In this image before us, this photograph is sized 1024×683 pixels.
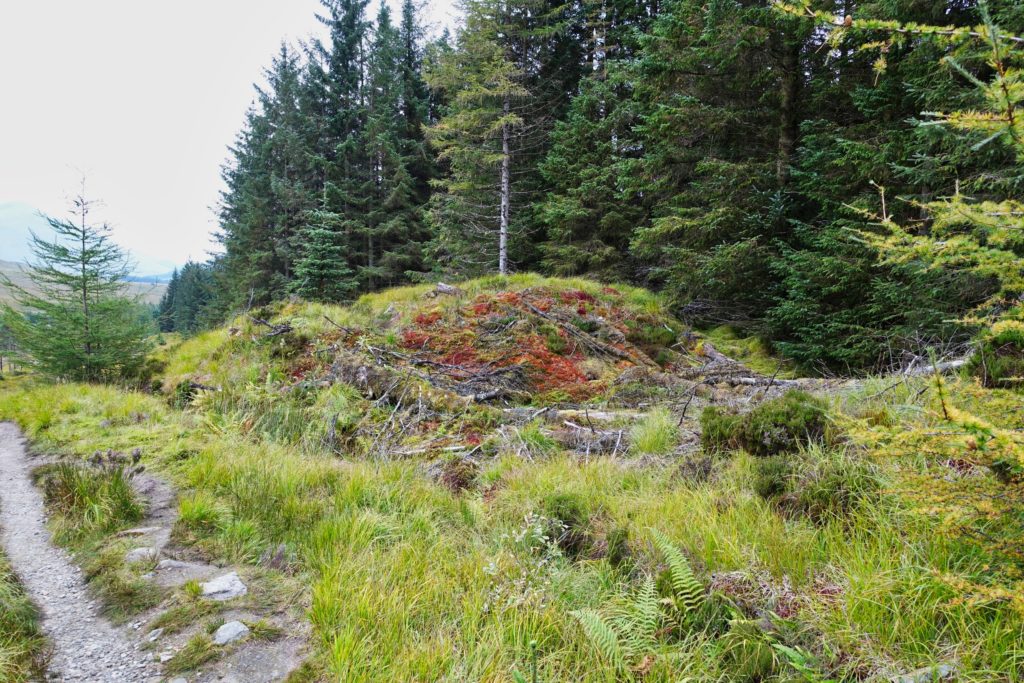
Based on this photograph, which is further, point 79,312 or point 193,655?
point 79,312

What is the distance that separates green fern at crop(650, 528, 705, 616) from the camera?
2.15m

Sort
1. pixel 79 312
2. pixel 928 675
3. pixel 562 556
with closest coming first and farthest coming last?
pixel 928 675 < pixel 562 556 < pixel 79 312

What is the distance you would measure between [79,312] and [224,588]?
1368 centimetres

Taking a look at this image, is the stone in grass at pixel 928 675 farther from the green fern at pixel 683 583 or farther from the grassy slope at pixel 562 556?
the green fern at pixel 683 583

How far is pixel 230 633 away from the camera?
2.22 m

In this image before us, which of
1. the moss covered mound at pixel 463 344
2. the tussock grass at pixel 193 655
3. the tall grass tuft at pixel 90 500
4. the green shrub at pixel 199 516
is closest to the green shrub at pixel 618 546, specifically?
the tussock grass at pixel 193 655

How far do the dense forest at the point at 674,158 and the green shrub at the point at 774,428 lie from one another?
134 centimetres

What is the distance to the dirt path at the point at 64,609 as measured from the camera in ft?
6.70

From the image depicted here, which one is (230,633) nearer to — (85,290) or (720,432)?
(720,432)

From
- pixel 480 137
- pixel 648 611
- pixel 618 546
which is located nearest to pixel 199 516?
pixel 618 546

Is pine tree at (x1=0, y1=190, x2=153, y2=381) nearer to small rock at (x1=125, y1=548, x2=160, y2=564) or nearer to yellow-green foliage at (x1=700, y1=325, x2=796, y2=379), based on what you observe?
small rock at (x1=125, y1=548, x2=160, y2=564)

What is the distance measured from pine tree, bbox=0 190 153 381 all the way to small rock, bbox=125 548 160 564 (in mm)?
11855

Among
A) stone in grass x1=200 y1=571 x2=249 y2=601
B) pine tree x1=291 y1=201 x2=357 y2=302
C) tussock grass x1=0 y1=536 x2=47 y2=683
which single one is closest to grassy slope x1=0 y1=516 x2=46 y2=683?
tussock grass x1=0 y1=536 x2=47 y2=683

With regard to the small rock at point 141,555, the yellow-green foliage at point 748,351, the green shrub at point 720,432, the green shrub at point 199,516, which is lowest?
the small rock at point 141,555
